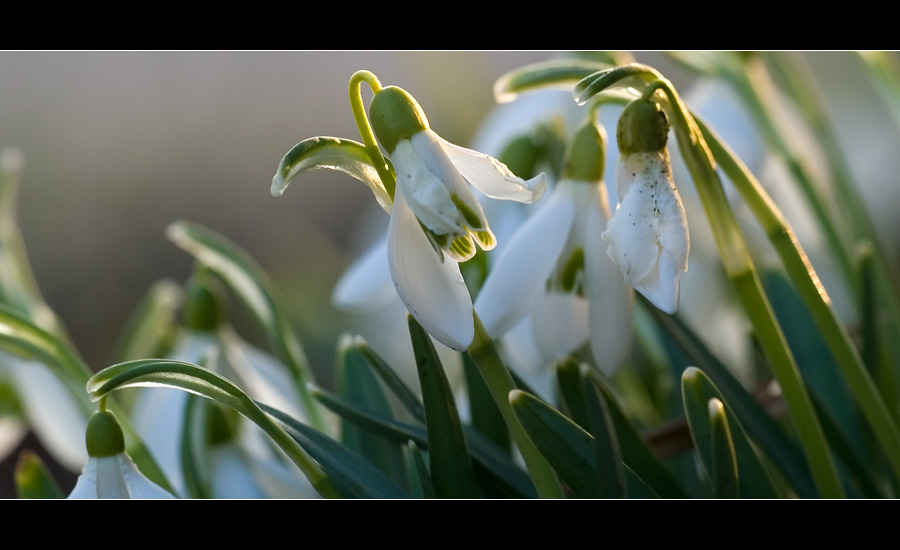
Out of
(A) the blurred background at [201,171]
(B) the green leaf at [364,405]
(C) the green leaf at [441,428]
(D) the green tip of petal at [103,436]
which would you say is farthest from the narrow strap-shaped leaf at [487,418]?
(A) the blurred background at [201,171]

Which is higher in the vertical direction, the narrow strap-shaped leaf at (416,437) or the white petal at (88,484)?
the white petal at (88,484)

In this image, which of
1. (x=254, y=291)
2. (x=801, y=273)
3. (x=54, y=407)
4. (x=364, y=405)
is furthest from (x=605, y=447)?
(x=54, y=407)

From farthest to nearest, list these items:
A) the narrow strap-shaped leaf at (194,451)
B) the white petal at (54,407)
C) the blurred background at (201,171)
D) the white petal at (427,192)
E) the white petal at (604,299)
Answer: the blurred background at (201,171) < the white petal at (54,407) < the narrow strap-shaped leaf at (194,451) < the white petal at (604,299) < the white petal at (427,192)

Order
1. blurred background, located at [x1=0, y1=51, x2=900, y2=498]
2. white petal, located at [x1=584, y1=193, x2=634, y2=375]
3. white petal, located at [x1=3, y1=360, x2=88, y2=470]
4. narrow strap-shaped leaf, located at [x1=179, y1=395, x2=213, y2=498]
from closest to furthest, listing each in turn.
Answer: white petal, located at [x1=584, y1=193, x2=634, y2=375] → narrow strap-shaped leaf, located at [x1=179, y1=395, x2=213, y2=498] → white petal, located at [x1=3, y1=360, x2=88, y2=470] → blurred background, located at [x1=0, y1=51, x2=900, y2=498]

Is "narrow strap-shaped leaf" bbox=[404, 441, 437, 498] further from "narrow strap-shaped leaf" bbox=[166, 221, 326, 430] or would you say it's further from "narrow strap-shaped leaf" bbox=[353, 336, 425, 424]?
"narrow strap-shaped leaf" bbox=[166, 221, 326, 430]

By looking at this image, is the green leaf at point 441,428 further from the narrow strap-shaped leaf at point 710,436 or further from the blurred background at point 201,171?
the blurred background at point 201,171

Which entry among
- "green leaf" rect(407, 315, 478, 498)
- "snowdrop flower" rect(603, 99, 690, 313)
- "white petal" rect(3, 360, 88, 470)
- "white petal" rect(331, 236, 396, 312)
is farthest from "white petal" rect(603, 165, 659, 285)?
"white petal" rect(3, 360, 88, 470)

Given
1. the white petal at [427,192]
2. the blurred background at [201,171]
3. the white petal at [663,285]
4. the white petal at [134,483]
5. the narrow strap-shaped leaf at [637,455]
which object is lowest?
the narrow strap-shaped leaf at [637,455]

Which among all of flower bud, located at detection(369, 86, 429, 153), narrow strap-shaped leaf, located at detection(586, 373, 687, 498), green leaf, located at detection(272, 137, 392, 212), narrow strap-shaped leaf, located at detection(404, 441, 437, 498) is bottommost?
narrow strap-shaped leaf, located at detection(586, 373, 687, 498)
